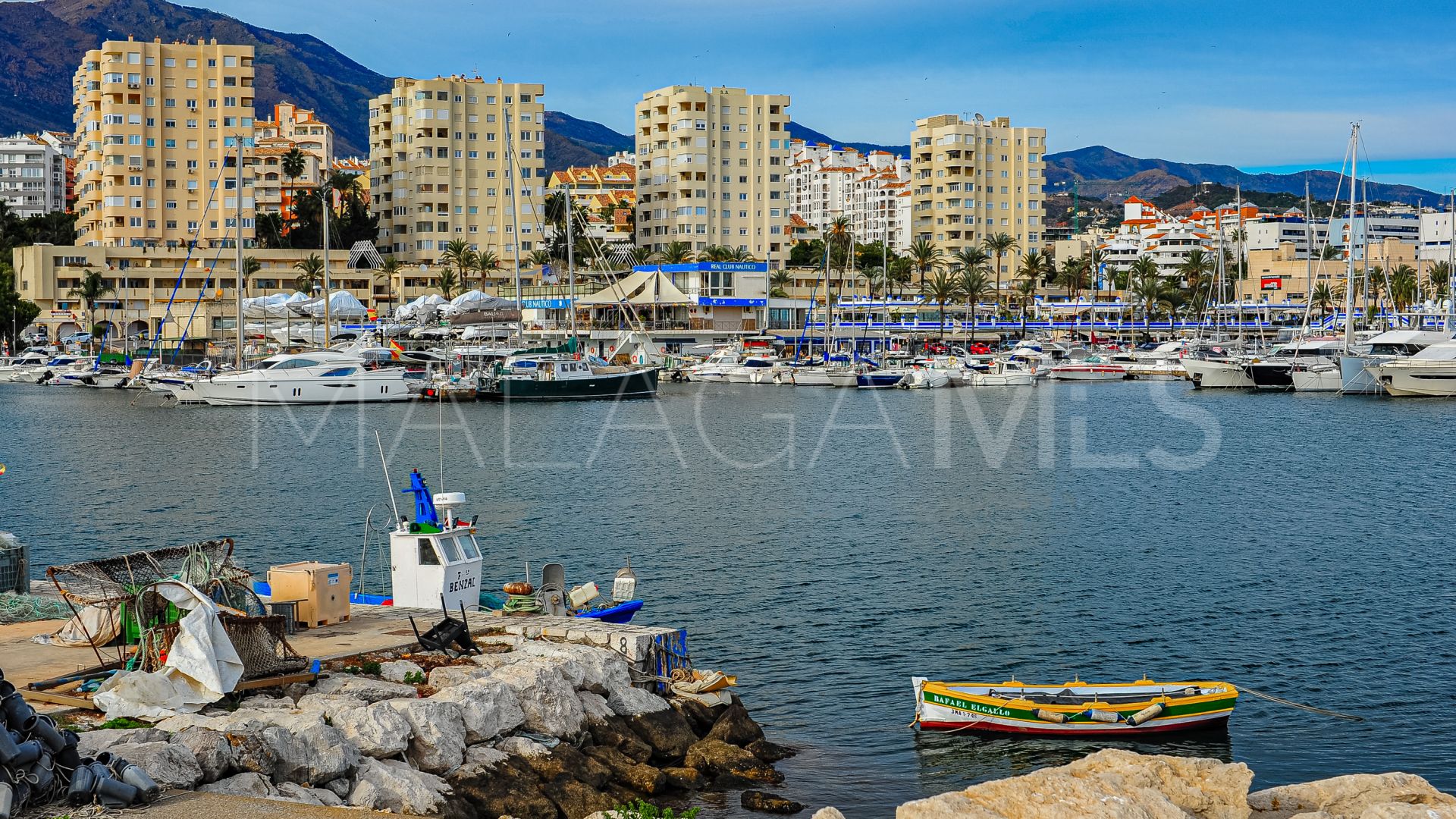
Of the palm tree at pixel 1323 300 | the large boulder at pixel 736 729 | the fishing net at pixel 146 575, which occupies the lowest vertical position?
the large boulder at pixel 736 729

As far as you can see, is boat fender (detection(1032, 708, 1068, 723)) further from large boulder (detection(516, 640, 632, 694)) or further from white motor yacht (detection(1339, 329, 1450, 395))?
white motor yacht (detection(1339, 329, 1450, 395))

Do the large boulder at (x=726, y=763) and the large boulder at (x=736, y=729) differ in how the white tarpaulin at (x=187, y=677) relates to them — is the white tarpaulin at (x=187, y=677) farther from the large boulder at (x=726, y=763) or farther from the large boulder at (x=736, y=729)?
the large boulder at (x=736, y=729)

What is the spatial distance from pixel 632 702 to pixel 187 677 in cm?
509

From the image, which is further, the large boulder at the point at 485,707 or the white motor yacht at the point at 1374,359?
the white motor yacht at the point at 1374,359

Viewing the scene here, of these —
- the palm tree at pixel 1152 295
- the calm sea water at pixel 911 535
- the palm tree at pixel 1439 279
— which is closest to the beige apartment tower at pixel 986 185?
the palm tree at pixel 1152 295

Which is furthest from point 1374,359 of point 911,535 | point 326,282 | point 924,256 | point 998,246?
point 998,246

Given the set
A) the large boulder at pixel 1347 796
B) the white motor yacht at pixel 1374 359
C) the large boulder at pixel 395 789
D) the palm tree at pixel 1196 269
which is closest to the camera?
the large boulder at pixel 1347 796

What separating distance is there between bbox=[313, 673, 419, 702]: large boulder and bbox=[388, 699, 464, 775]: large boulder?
0.51 metres

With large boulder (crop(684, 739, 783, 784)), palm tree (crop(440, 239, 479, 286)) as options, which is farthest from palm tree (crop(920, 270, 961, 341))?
large boulder (crop(684, 739, 783, 784))

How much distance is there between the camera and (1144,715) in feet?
60.8

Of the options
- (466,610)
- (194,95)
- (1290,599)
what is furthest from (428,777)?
(194,95)

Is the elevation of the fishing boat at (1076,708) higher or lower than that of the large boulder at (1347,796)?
lower

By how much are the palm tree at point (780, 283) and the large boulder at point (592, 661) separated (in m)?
117

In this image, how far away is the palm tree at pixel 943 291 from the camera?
125 metres
